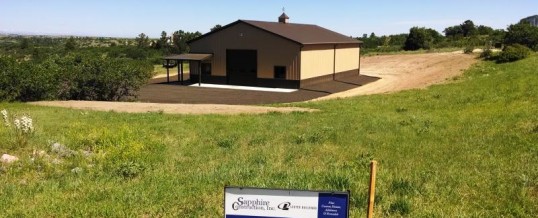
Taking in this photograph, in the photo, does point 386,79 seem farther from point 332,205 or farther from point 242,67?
point 332,205

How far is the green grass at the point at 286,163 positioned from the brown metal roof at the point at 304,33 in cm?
2317

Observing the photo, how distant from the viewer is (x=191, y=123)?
16.5 m

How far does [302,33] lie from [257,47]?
19.2ft

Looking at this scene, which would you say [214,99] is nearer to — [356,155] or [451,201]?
[356,155]

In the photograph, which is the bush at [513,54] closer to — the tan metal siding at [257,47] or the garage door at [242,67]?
the tan metal siding at [257,47]

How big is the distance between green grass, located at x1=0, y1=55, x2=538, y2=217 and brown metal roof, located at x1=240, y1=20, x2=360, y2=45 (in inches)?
912

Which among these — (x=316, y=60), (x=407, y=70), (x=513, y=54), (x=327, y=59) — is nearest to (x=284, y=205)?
(x=316, y=60)

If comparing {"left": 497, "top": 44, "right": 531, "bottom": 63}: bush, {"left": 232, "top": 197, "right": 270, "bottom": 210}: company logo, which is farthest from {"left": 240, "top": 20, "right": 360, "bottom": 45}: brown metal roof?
{"left": 232, "top": 197, "right": 270, "bottom": 210}: company logo

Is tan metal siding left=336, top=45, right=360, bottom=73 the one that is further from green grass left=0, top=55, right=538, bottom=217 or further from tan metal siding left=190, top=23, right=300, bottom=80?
green grass left=0, top=55, right=538, bottom=217

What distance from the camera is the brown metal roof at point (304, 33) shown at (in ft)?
130

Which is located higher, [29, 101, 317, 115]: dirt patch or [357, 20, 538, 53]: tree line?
[357, 20, 538, 53]: tree line

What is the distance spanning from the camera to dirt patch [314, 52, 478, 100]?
38.2m

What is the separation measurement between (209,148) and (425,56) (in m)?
52.4

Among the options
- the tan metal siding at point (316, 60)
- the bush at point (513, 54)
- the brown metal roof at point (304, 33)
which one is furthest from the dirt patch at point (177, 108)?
the bush at point (513, 54)
